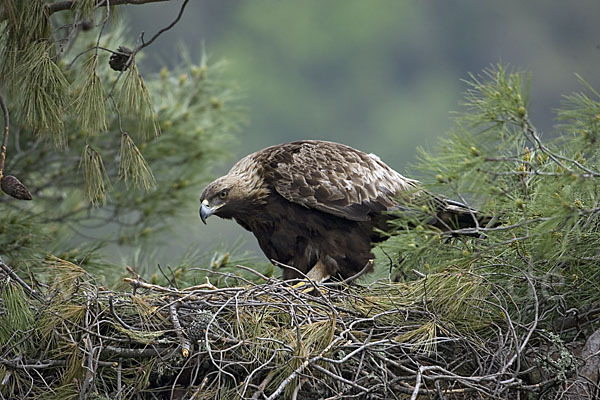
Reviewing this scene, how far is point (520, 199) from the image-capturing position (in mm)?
2885

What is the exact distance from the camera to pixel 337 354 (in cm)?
308

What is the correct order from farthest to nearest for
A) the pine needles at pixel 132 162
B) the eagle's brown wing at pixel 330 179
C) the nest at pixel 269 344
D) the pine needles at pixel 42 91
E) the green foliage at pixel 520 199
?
the eagle's brown wing at pixel 330 179 → the pine needles at pixel 132 162 → the pine needles at pixel 42 91 → the nest at pixel 269 344 → the green foliage at pixel 520 199

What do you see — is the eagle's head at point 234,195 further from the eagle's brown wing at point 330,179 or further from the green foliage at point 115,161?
the green foliage at point 115,161

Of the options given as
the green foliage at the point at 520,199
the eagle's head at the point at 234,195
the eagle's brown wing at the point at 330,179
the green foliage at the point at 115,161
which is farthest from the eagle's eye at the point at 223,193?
the green foliage at the point at 520,199

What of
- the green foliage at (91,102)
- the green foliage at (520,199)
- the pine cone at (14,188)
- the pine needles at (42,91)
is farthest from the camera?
the green foliage at (91,102)

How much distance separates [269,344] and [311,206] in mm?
1533

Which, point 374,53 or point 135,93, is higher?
point 135,93

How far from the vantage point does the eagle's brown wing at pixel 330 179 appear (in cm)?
450

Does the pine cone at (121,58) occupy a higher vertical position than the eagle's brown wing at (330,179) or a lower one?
higher

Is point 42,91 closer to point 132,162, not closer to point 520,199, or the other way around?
point 132,162

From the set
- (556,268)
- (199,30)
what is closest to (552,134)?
(556,268)

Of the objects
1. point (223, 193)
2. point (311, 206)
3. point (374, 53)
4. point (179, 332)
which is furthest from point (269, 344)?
point (374, 53)

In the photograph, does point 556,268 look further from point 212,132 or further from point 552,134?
point 212,132

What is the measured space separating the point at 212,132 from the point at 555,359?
3608mm
